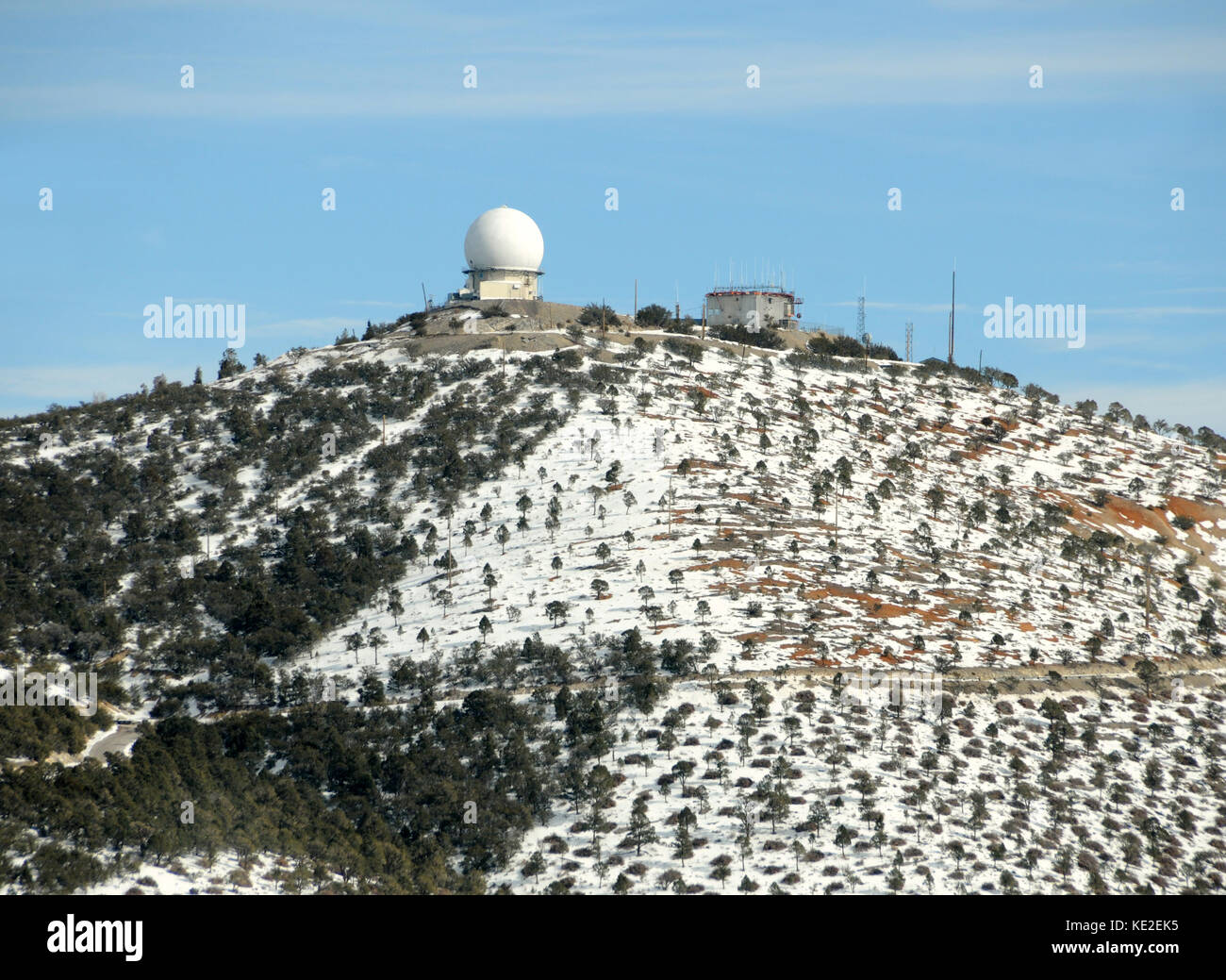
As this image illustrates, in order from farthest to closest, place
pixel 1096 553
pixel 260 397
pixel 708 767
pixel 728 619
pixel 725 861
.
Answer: pixel 260 397 → pixel 1096 553 → pixel 728 619 → pixel 708 767 → pixel 725 861

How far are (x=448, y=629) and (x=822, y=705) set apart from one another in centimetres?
1790

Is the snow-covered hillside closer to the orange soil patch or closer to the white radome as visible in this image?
the orange soil patch

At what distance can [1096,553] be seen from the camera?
73750 millimetres

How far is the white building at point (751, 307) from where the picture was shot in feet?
352

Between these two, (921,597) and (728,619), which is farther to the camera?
(921,597)

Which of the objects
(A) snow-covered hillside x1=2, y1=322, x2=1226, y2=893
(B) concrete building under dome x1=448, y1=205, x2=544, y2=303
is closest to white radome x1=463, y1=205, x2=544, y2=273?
(B) concrete building under dome x1=448, y1=205, x2=544, y2=303

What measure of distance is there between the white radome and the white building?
59.0 feet

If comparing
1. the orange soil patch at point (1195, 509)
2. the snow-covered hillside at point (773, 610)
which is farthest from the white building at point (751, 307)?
the orange soil patch at point (1195, 509)

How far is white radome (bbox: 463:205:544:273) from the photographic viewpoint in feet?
312

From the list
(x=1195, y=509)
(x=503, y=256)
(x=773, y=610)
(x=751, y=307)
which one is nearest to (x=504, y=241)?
(x=503, y=256)

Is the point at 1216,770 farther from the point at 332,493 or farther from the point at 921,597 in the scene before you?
the point at 332,493

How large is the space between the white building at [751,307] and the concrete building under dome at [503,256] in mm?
17100

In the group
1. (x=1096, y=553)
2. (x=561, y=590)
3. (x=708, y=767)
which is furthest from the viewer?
(x=1096, y=553)
